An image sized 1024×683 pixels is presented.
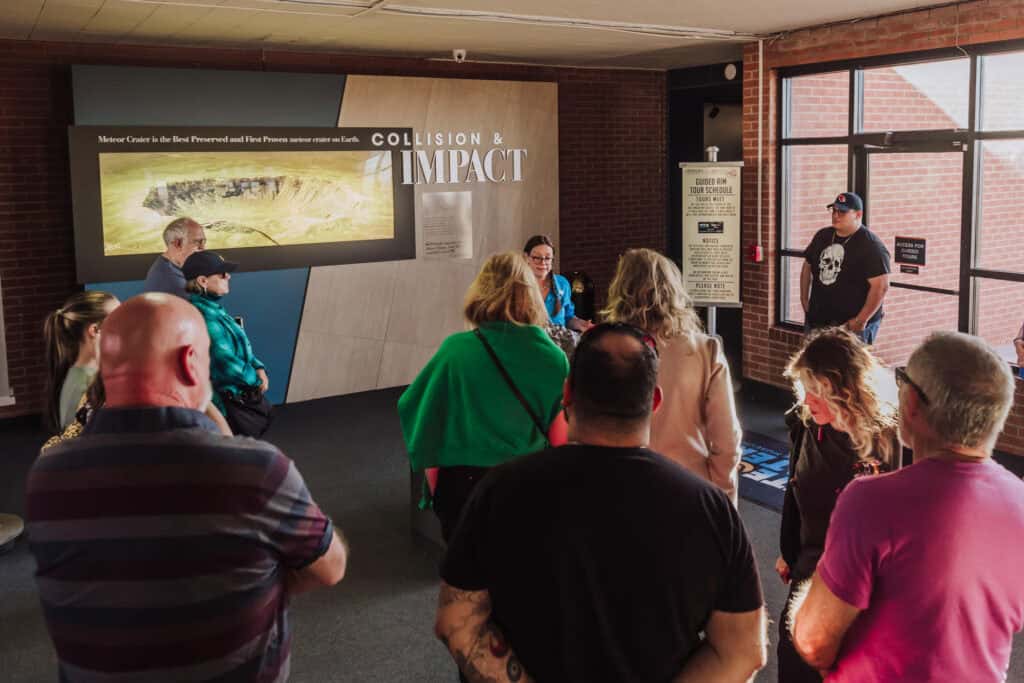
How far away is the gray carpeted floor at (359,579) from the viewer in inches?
145

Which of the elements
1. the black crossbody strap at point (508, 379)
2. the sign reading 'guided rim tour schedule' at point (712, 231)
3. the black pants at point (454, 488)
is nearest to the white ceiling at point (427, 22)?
the sign reading 'guided rim tour schedule' at point (712, 231)

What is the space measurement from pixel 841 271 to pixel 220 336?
13.4 ft

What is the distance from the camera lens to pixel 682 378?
117 inches

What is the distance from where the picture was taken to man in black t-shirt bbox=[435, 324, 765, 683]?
153cm

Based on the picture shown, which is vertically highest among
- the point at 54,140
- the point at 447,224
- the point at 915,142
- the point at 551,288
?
the point at 54,140

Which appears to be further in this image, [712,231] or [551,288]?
[712,231]

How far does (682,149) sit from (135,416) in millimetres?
9193

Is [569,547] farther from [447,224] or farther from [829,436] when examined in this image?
[447,224]

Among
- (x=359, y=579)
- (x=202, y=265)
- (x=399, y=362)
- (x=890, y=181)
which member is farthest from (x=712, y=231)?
(x=202, y=265)

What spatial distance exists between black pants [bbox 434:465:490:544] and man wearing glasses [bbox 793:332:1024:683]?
1590 millimetres

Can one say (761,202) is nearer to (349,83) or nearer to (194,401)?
(349,83)

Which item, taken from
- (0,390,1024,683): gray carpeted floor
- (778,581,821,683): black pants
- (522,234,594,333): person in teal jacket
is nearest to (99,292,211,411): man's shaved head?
(778,581,821,683): black pants

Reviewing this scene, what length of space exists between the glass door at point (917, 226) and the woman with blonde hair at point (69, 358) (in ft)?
17.3

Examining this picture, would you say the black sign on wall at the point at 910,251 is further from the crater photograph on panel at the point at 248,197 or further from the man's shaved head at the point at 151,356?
the man's shaved head at the point at 151,356
